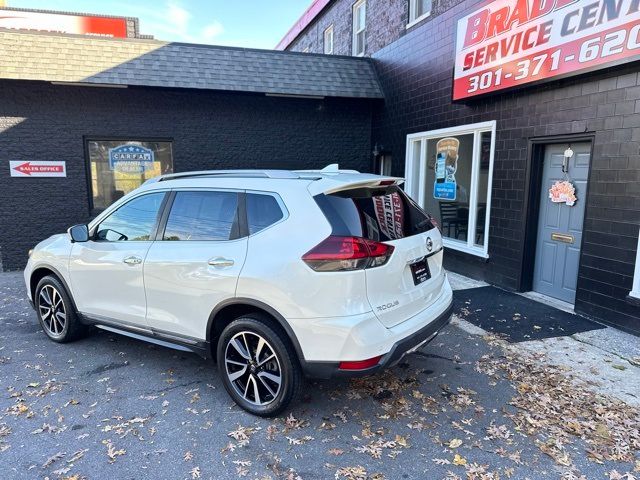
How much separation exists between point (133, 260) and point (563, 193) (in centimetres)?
520

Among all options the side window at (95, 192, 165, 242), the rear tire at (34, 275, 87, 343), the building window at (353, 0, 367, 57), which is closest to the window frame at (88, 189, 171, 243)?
the side window at (95, 192, 165, 242)

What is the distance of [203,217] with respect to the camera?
356 centimetres

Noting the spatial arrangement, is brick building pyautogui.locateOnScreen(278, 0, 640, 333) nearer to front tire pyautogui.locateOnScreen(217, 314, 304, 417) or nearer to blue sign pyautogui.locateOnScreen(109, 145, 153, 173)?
front tire pyautogui.locateOnScreen(217, 314, 304, 417)

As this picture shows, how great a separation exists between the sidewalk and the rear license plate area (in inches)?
68.7

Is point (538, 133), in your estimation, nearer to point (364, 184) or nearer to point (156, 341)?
point (364, 184)

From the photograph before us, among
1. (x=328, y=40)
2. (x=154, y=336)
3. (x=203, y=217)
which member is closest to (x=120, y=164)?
(x=154, y=336)

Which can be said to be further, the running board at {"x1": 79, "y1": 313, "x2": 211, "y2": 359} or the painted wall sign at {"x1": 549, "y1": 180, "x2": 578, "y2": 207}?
the painted wall sign at {"x1": 549, "y1": 180, "x2": 578, "y2": 207}

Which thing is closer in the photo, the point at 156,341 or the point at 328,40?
the point at 156,341

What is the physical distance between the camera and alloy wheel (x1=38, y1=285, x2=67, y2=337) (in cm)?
461

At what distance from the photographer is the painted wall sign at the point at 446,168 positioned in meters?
7.78

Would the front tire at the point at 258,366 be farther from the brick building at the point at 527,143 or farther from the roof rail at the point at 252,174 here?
the brick building at the point at 527,143

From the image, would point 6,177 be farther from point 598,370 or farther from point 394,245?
point 598,370

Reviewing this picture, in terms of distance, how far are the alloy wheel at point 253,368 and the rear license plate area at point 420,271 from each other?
1153 mm

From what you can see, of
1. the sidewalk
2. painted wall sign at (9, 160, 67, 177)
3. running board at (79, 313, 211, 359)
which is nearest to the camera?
running board at (79, 313, 211, 359)
